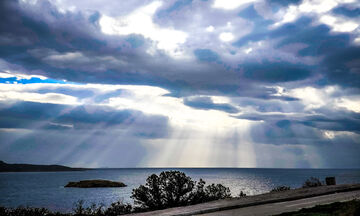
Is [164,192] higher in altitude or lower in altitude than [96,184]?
higher

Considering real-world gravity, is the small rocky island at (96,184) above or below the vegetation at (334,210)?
below

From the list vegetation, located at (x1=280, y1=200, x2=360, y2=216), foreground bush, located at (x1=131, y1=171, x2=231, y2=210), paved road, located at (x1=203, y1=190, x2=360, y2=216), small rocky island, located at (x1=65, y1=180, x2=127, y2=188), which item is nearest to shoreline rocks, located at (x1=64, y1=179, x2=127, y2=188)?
small rocky island, located at (x1=65, y1=180, x2=127, y2=188)

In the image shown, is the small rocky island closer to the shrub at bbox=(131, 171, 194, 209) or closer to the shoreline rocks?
the shoreline rocks

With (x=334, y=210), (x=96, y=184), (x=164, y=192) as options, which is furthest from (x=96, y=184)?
(x=334, y=210)

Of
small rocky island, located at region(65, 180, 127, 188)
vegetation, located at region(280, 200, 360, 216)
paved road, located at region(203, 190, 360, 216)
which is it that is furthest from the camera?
small rocky island, located at region(65, 180, 127, 188)

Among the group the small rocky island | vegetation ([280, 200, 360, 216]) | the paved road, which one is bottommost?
the small rocky island

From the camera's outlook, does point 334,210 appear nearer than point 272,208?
Yes

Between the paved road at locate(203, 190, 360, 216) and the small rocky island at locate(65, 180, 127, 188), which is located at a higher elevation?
the paved road at locate(203, 190, 360, 216)

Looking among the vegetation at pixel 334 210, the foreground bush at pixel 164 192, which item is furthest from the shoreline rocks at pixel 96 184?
the vegetation at pixel 334 210

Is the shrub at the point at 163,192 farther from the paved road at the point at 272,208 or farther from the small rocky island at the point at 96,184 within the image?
the small rocky island at the point at 96,184

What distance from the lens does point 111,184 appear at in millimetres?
92125

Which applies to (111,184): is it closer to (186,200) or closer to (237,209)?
(186,200)

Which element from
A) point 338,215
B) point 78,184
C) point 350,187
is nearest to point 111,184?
point 78,184

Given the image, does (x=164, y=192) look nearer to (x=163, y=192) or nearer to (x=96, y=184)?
(x=163, y=192)
